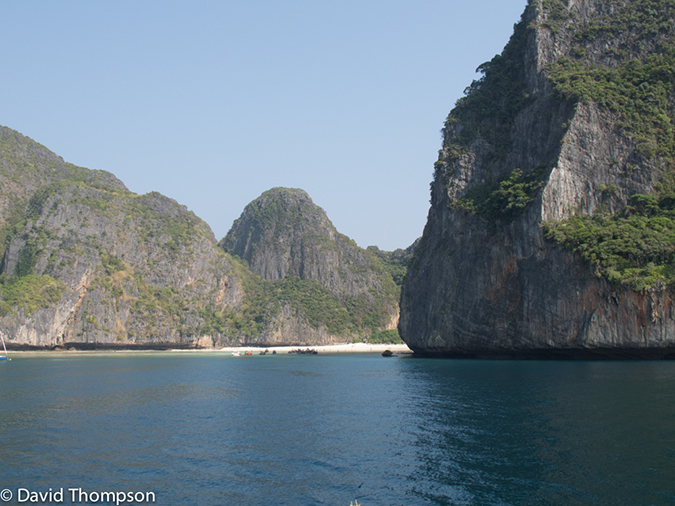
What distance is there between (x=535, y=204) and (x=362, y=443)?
56945 millimetres

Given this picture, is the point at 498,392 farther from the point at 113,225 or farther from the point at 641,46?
the point at 113,225

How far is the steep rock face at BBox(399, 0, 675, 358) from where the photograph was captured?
6900 centimetres

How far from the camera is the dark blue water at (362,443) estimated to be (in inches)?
848

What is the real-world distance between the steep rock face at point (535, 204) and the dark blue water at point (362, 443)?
61.4 ft

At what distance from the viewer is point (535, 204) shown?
7712 cm

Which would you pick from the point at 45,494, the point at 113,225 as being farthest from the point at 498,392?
the point at 113,225

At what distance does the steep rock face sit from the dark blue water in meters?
18.7

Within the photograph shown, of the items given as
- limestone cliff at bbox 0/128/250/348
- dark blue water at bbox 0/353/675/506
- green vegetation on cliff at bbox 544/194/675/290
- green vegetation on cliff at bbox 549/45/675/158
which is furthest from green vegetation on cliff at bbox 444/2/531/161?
limestone cliff at bbox 0/128/250/348

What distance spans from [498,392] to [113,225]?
169 meters

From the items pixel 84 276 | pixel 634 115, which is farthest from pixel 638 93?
pixel 84 276

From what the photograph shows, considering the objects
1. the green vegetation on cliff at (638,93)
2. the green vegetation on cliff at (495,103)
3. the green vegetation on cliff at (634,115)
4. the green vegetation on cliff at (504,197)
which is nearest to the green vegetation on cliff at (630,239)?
the green vegetation on cliff at (634,115)

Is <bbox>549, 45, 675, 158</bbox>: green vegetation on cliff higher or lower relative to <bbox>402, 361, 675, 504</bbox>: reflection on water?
higher

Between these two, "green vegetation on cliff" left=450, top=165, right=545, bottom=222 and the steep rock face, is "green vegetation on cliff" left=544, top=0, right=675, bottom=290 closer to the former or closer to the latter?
the steep rock face

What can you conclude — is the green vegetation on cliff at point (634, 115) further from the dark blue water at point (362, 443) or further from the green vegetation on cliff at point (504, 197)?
the dark blue water at point (362, 443)
